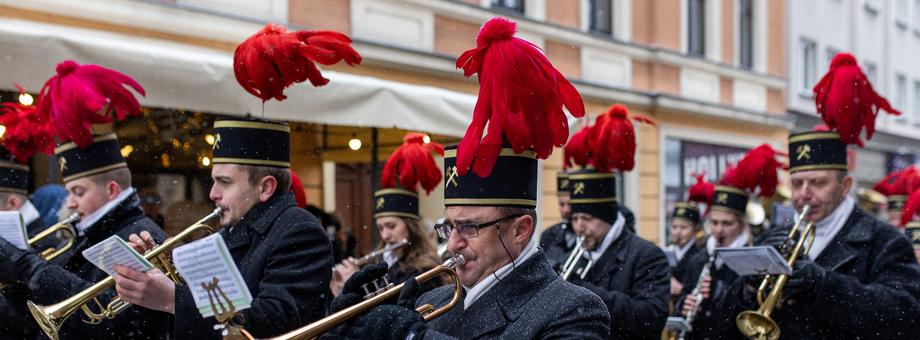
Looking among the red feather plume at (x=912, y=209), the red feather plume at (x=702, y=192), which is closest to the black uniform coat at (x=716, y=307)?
the red feather plume at (x=912, y=209)

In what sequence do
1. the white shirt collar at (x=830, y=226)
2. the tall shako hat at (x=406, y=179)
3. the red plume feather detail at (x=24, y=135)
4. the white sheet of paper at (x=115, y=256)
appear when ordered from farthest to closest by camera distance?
1. the tall shako hat at (x=406, y=179)
2. the red plume feather detail at (x=24, y=135)
3. the white shirt collar at (x=830, y=226)
4. the white sheet of paper at (x=115, y=256)

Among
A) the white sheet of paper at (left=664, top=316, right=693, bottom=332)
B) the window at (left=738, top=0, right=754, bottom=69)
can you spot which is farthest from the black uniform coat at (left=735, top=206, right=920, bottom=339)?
the window at (left=738, top=0, right=754, bottom=69)

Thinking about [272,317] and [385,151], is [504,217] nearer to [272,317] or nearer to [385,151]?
[272,317]

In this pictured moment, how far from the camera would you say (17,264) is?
478cm

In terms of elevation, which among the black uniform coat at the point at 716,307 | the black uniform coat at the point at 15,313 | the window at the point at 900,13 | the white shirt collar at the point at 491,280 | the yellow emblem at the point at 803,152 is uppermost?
the window at the point at 900,13

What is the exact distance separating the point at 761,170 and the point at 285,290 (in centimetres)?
543

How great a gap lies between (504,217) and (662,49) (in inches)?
524

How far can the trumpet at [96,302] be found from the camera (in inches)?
169

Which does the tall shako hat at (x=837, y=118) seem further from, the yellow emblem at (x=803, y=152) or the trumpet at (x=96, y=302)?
the trumpet at (x=96, y=302)

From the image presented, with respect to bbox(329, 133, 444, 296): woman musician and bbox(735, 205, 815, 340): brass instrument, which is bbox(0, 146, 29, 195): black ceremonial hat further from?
bbox(735, 205, 815, 340): brass instrument

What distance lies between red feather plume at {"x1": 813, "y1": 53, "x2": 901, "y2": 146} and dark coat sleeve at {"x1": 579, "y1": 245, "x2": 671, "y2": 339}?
1262 mm

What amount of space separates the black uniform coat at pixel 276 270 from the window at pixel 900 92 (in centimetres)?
2551

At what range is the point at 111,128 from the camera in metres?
9.16

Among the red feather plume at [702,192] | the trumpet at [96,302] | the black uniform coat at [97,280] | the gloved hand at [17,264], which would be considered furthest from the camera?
the red feather plume at [702,192]
